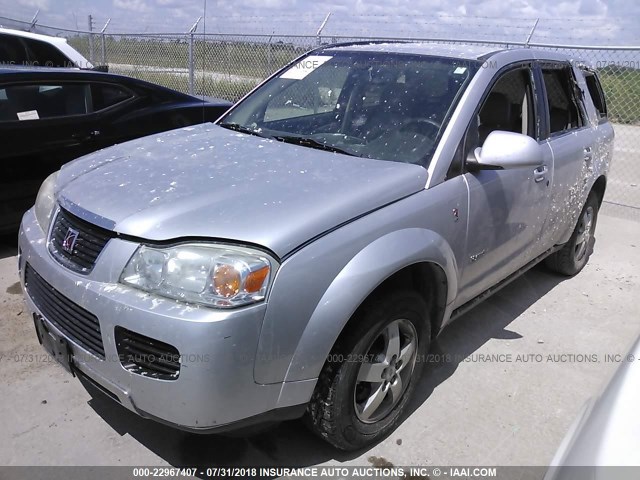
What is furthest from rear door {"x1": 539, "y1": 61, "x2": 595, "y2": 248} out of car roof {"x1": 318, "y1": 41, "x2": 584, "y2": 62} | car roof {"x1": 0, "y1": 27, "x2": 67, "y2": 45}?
car roof {"x1": 0, "y1": 27, "x2": 67, "y2": 45}

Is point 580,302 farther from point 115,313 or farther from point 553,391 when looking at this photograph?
point 115,313

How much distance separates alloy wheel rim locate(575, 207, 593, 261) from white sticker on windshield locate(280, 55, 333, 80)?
2.52m

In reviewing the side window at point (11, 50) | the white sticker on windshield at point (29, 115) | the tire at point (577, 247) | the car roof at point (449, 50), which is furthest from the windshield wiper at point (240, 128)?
the side window at point (11, 50)

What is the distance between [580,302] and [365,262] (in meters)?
2.95

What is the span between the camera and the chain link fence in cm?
859

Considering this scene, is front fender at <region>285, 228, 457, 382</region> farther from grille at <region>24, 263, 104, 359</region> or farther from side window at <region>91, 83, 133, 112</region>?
side window at <region>91, 83, 133, 112</region>

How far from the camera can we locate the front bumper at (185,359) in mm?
1983

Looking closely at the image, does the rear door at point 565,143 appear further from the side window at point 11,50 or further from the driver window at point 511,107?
the side window at point 11,50

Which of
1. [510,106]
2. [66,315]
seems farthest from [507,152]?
[66,315]

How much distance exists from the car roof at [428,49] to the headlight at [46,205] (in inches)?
79.1

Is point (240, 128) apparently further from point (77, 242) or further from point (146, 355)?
point (146, 355)

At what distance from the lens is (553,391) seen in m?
3.31

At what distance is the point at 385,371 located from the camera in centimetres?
266

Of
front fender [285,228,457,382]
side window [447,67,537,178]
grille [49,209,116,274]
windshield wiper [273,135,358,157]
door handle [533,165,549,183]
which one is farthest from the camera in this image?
door handle [533,165,549,183]
